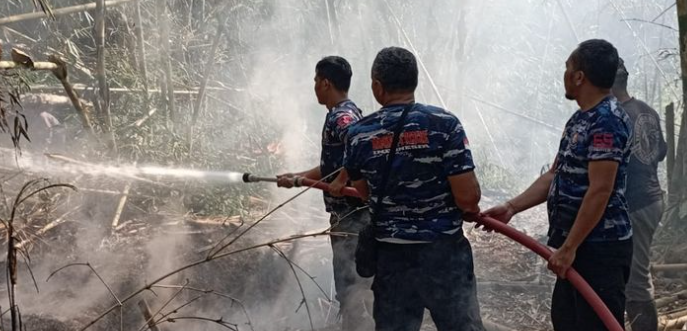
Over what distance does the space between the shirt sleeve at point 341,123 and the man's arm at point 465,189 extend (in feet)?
3.91

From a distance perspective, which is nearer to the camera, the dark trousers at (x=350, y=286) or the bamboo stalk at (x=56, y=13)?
the dark trousers at (x=350, y=286)

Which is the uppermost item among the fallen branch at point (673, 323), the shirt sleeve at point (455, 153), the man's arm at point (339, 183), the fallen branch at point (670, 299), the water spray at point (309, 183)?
the shirt sleeve at point (455, 153)

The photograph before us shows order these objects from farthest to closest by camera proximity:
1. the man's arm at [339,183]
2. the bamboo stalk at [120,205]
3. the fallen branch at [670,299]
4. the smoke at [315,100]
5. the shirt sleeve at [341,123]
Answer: the bamboo stalk at [120,205] → the smoke at [315,100] → the fallen branch at [670,299] → the shirt sleeve at [341,123] → the man's arm at [339,183]

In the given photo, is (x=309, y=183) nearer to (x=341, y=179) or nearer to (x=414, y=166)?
(x=341, y=179)

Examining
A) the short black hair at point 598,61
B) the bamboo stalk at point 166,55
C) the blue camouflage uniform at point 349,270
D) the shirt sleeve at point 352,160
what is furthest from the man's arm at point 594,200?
the bamboo stalk at point 166,55

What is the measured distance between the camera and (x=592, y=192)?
2.78m

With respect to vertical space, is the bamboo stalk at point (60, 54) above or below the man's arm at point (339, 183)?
above

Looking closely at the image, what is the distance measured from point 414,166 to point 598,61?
40.9 inches

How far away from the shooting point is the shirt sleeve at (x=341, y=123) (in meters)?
3.93

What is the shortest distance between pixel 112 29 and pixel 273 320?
486cm

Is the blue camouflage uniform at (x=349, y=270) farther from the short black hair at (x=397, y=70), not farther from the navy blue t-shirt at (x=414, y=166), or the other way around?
the short black hair at (x=397, y=70)

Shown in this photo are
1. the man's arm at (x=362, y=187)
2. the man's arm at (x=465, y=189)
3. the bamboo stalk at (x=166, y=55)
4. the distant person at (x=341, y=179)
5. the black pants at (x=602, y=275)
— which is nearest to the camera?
the man's arm at (x=465, y=189)

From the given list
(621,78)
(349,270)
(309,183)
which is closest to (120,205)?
(309,183)

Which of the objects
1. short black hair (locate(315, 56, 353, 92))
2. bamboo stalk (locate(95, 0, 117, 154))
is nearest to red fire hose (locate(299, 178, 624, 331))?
short black hair (locate(315, 56, 353, 92))
